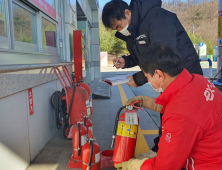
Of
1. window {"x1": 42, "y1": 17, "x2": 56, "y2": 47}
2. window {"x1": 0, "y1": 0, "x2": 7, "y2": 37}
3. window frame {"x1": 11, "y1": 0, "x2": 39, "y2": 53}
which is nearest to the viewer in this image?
window {"x1": 0, "y1": 0, "x2": 7, "y2": 37}

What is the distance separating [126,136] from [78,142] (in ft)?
2.25

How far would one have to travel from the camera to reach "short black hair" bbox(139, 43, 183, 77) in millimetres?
1478

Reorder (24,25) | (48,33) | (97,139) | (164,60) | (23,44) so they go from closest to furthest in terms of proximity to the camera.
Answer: (164,60) < (23,44) < (24,25) < (97,139) < (48,33)

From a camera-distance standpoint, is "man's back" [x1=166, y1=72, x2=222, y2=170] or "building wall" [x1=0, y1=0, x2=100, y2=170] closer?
"man's back" [x1=166, y1=72, x2=222, y2=170]

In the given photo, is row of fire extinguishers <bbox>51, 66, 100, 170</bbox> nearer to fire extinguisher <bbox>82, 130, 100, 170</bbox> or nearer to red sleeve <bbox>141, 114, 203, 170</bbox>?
fire extinguisher <bbox>82, 130, 100, 170</bbox>

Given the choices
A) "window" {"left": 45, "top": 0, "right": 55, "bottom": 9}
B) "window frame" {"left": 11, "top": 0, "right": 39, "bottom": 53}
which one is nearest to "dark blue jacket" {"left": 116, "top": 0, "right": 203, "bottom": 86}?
"window frame" {"left": 11, "top": 0, "right": 39, "bottom": 53}

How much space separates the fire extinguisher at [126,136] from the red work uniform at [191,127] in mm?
586

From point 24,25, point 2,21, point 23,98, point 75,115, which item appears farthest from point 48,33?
point 23,98

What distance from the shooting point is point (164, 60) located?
4.84ft

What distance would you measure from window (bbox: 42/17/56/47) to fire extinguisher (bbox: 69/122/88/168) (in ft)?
6.45

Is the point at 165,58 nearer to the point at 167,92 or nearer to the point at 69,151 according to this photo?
the point at 167,92

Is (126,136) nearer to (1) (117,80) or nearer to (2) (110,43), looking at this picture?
(1) (117,80)

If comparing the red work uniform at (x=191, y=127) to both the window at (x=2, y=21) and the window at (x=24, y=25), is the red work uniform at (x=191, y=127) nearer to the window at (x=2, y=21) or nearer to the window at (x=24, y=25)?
the window at (x=2, y=21)

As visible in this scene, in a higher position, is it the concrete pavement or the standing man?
the standing man
